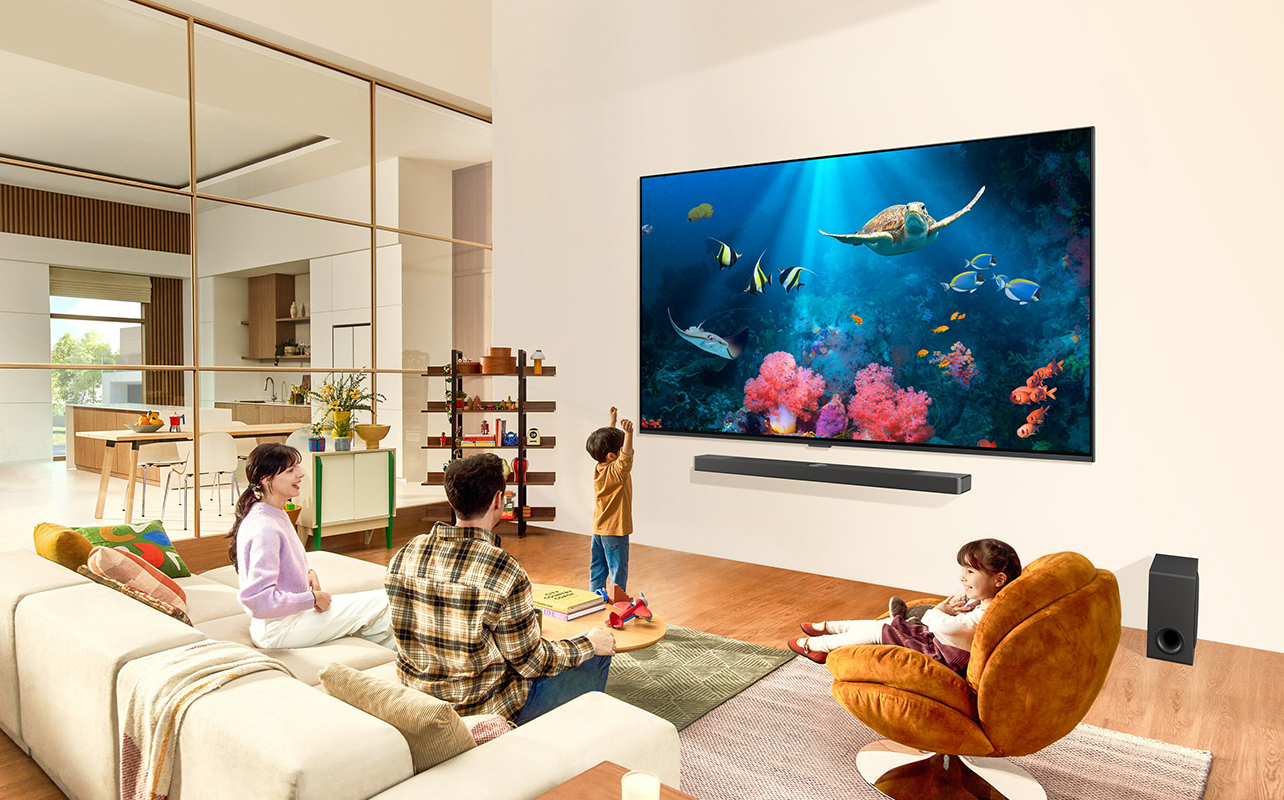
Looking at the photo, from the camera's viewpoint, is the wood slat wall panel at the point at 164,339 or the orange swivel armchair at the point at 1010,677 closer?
the orange swivel armchair at the point at 1010,677

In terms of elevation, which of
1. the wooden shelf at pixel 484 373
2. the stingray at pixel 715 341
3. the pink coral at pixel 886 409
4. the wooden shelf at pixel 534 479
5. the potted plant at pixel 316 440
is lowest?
the wooden shelf at pixel 534 479

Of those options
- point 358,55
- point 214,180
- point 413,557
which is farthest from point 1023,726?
point 358,55

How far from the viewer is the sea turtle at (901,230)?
4652 millimetres

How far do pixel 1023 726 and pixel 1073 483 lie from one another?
2510 mm

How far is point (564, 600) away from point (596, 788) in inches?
65.1

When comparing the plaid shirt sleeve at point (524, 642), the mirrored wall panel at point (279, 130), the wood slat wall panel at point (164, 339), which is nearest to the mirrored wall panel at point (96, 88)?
the mirrored wall panel at point (279, 130)

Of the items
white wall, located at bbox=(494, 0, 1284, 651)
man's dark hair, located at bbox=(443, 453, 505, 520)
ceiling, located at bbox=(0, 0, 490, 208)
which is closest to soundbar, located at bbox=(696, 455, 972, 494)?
white wall, located at bbox=(494, 0, 1284, 651)

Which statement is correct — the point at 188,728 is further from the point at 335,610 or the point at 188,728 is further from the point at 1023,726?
the point at 1023,726

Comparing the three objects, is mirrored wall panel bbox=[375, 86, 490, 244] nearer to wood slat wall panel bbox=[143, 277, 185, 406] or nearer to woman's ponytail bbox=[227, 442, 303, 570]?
wood slat wall panel bbox=[143, 277, 185, 406]

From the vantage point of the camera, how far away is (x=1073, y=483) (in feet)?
14.1

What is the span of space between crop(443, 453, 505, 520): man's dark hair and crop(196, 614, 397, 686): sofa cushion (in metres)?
1.00

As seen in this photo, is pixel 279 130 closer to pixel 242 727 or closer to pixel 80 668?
pixel 80 668

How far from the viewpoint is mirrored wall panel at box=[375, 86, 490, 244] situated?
6.54 meters

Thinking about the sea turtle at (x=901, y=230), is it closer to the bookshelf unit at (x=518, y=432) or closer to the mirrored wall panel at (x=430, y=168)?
the bookshelf unit at (x=518, y=432)
